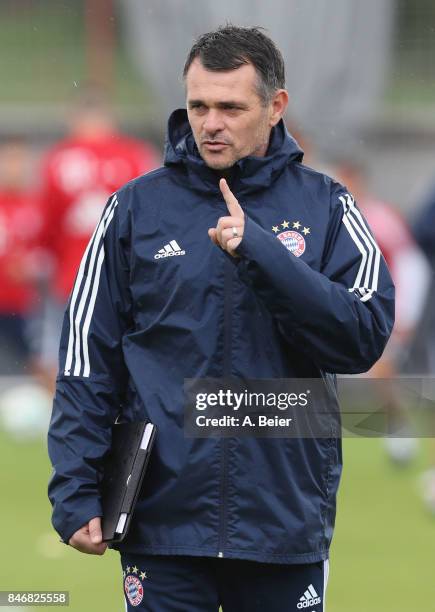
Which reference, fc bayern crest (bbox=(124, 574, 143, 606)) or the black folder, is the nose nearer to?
the black folder

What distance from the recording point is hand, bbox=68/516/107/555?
3.29 m

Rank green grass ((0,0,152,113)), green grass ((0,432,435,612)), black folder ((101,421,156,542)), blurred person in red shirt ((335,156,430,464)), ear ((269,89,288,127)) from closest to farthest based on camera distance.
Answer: black folder ((101,421,156,542)) → ear ((269,89,288,127)) → green grass ((0,432,435,612)) → blurred person in red shirt ((335,156,430,464)) → green grass ((0,0,152,113))

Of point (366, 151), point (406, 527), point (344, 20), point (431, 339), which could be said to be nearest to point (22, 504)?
point (406, 527)

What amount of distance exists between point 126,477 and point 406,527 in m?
3.97

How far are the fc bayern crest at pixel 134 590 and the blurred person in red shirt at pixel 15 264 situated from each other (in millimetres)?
6872

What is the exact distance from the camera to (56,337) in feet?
33.1

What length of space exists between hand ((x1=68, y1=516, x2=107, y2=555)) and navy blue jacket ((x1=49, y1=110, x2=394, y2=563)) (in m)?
0.03

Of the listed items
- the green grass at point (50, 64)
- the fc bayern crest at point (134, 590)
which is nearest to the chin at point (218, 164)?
the fc bayern crest at point (134, 590)

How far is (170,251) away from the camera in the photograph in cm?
330

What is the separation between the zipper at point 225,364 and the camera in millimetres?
3248

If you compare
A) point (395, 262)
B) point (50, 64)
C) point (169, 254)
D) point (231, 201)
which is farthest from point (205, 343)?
point (50, 64)

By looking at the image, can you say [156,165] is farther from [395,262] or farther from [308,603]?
[308,603]

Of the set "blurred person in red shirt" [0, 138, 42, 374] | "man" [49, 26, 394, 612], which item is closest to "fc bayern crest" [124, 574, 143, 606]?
"man" [49, 26, 394, 612]

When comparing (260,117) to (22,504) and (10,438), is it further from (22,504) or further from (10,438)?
(10,438)
